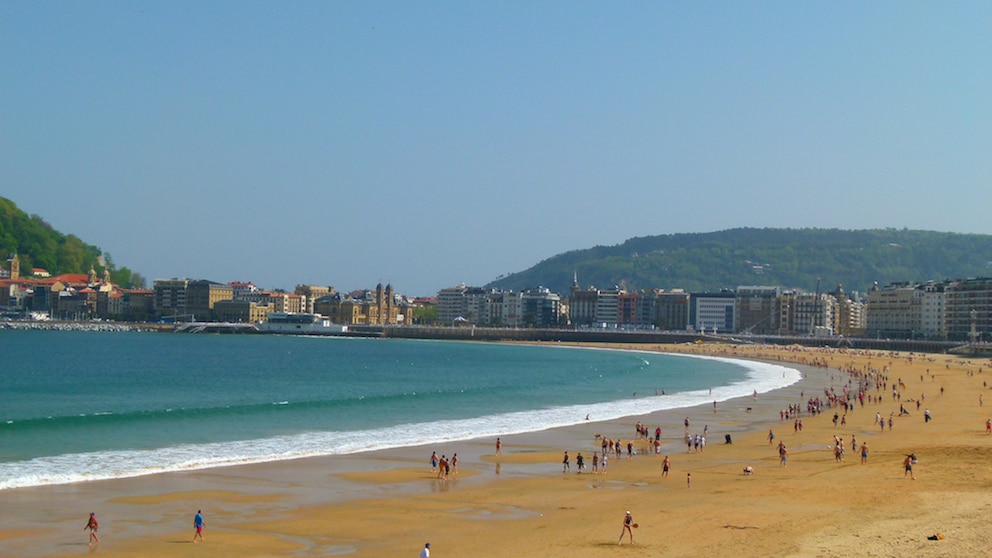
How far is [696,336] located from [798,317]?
1203 inches

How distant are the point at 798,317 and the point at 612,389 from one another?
109483 mm

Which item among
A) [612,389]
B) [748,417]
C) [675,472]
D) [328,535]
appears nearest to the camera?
[328,535]

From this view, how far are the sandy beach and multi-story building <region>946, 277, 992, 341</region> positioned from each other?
94.5 meters

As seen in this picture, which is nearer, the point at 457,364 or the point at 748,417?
the point at 748,417

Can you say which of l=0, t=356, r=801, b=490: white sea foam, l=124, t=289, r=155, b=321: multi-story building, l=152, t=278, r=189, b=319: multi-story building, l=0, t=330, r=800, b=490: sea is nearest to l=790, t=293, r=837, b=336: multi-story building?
l=0, t=330, r=800, b=490: sea

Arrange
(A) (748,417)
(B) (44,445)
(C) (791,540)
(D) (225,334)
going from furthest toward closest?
(D) (225,334), (A) (748,417), (B) (44,445), (C) (791,540)

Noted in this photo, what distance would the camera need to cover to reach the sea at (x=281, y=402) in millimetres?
27719

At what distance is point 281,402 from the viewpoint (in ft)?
144

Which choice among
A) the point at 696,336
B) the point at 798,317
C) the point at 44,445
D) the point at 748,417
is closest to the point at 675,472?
the point at 748,417

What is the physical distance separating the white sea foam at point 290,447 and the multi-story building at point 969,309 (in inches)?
3359

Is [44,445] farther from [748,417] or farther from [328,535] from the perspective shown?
[748,417]

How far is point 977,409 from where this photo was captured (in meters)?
41.2

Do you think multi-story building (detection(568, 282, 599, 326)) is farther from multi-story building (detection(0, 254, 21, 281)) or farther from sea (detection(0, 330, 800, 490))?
multi-story building (detection(0, 254, 21, 281))

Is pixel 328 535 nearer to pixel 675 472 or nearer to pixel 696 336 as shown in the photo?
pixel 675 472
